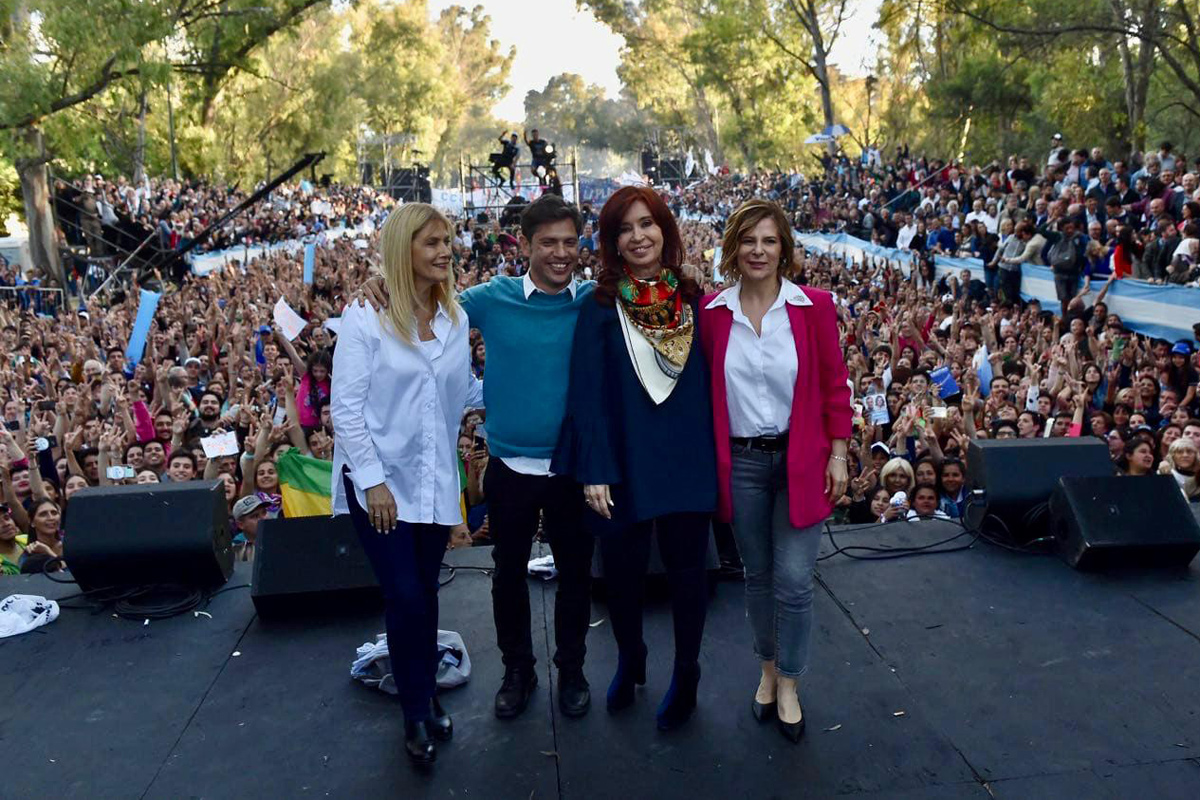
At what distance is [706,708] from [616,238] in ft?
4.85

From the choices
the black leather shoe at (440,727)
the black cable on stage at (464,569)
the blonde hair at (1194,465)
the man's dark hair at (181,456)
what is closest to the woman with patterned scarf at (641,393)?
the black leather shoe at (440,727)

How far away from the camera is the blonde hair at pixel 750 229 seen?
2.59 metres

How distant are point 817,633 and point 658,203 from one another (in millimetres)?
1738

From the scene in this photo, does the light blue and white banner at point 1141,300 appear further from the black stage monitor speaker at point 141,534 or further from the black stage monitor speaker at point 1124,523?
the black stage monitor speaker at point 141,534

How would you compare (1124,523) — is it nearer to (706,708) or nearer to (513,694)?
(706,708)

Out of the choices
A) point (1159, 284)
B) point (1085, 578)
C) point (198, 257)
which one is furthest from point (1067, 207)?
point (198, 257)

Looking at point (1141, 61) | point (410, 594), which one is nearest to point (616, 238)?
point (410, 594)

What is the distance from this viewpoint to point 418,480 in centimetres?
262

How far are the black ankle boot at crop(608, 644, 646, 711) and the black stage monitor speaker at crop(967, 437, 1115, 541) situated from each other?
1899 millimetres

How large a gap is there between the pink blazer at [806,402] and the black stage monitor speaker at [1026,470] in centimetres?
171

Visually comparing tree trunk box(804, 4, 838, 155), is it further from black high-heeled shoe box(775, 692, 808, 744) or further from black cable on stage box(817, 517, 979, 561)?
black high-heeled shoe box(775, 692, 808, 744)

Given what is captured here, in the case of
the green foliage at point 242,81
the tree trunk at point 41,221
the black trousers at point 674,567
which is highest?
the green foliage at point 242,81

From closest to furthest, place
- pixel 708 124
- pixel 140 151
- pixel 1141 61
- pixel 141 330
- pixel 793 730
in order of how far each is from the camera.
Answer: pixel 793 730 < pixel 141 330 < pixel 1141 61 < pixel 140 151 < pixel 708 124

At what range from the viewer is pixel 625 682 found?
115 inches
